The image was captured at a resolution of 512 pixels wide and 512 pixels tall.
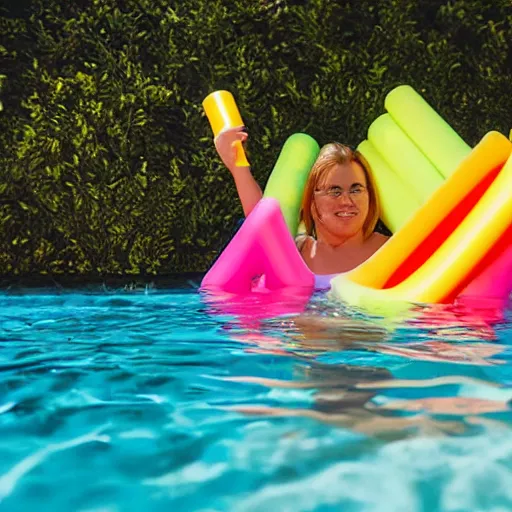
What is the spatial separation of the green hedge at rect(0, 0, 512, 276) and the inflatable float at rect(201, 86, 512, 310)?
32.0 inches

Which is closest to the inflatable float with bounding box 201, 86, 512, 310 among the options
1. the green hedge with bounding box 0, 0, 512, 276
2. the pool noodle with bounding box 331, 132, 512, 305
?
the pool noodle with bounding box 331, 132, 512, 305

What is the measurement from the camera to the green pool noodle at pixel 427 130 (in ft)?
13.3

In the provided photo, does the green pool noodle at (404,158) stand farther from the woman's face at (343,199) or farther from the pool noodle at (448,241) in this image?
the pool noodle at (448,241)

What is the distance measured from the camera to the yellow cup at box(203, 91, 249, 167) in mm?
4109

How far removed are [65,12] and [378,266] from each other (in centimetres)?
279

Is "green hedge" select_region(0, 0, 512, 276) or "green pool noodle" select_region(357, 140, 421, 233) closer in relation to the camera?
"green pool noodle" select_region(357, 140, 421, 233)

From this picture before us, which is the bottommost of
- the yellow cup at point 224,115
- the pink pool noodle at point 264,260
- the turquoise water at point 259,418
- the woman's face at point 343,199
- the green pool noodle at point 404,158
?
the turquoise water at point 259,418

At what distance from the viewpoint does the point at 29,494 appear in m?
1.18

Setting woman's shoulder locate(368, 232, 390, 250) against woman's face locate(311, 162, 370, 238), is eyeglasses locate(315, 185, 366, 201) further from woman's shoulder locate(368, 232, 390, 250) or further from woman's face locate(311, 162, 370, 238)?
woman's shoulder locate(368, 232, 390, 250)

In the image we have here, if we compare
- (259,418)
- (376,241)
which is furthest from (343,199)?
(259,418)

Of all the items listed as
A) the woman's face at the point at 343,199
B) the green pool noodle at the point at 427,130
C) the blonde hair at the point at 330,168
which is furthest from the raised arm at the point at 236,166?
the green pool noodle at the point at 427,130

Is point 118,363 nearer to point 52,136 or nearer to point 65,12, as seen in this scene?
point 52,136

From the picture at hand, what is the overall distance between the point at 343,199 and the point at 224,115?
0.81m

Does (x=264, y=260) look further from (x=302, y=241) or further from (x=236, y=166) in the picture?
(x=236, y=166)
